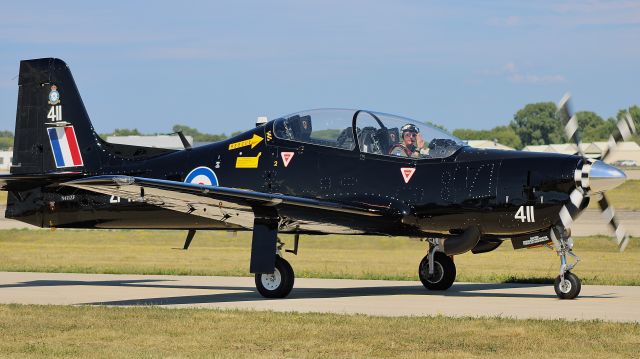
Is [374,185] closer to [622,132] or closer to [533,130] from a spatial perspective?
[622,132]

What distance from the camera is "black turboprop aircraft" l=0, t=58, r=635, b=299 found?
14773mm

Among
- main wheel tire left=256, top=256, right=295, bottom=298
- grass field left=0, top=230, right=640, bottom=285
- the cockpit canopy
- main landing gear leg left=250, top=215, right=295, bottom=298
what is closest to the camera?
main landing gear leg left=250, top=215, right=295, bottom=298

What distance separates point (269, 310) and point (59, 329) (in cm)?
312

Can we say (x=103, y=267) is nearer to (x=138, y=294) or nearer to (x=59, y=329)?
(x=138, y=294)

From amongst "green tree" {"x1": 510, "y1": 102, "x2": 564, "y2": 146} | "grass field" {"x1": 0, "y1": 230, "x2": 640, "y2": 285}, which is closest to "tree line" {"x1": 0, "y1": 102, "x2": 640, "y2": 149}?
"green tree" {"x1": 510, "y1": 102, "x2": 564, "y2": 146}

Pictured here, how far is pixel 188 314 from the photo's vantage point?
43.8 ft

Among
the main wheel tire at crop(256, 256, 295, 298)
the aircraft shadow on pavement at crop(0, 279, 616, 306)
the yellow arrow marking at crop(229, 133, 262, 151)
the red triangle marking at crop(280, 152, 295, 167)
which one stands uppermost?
the yellow arrow marking at crop(229, 133, 262, 151)

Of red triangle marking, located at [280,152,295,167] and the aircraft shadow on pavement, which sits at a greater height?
red triangle marking, located at [280,152,295,167]

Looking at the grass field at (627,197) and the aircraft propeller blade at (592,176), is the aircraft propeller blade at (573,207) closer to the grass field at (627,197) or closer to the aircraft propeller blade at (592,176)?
the aircraft propeller blade at (592,176)

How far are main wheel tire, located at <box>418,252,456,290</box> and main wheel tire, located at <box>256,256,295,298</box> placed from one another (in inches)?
113

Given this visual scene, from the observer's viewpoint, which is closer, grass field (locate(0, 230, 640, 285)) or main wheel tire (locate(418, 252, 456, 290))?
main wheel tire (locate(418, 252, 456, 290))

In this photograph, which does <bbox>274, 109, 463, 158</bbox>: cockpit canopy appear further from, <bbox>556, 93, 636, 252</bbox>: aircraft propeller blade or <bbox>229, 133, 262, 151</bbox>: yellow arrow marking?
A: <bbox>556, 93, 636, 252</bbox>: aircraft propeller blade

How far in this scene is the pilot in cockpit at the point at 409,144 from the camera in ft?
52.1

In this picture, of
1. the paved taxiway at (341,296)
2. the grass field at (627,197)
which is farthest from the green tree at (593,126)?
the paved taxiway at (341,296)
